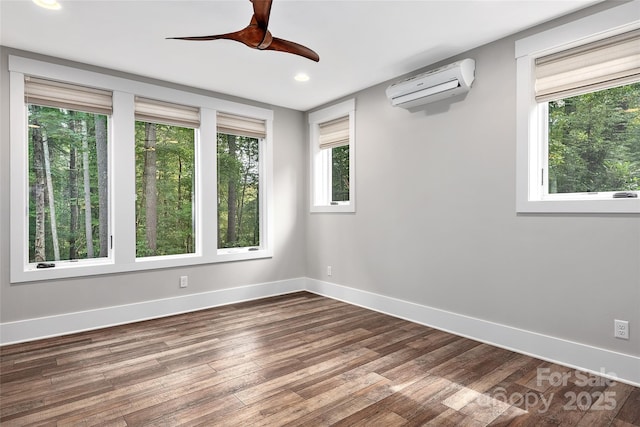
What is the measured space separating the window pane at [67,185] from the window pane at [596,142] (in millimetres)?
4138

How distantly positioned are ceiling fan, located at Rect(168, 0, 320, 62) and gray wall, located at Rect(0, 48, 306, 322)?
210cm

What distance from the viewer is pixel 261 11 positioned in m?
1.99

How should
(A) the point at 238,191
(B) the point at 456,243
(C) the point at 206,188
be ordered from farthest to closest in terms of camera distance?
(A) the point at 238,191 → (C) the point at 206,188 → (B) the point at 456,243

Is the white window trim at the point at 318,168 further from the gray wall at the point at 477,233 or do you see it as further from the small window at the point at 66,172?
the small window at the point at 66,172

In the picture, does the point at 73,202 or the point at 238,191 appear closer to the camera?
the point at 73,202

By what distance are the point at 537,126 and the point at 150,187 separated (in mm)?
3779

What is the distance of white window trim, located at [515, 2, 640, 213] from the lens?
252cm

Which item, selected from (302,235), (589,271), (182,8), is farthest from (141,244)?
(589,271)

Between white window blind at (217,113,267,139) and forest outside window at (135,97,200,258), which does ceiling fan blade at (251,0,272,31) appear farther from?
white window blind at (217,113,267,139)

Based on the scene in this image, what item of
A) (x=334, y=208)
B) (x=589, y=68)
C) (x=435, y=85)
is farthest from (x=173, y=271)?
(x=589, y=68)

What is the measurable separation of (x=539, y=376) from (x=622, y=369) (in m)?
0.52

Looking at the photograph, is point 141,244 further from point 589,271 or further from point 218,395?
point 589,271

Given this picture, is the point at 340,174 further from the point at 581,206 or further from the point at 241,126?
the point at 581,206

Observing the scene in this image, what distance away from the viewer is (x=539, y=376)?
2.46 m
